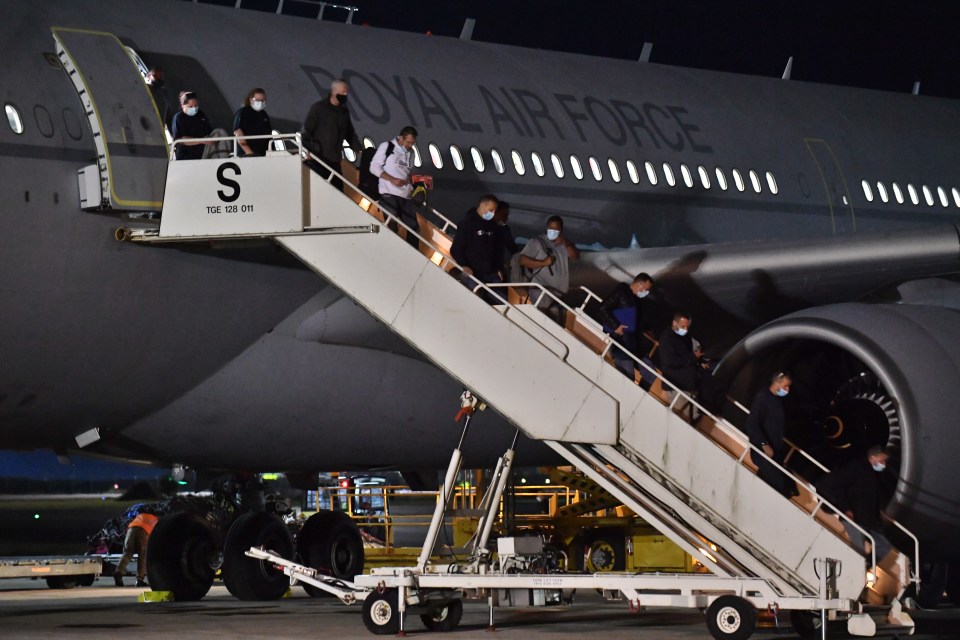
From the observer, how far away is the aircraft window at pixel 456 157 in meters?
13.4

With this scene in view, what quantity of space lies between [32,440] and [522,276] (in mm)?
3883

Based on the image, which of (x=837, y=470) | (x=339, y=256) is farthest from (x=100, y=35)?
(x=837, y=470)

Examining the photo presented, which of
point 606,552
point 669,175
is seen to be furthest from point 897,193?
point 606,552

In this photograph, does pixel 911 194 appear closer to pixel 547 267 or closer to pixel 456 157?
pixel 456 157

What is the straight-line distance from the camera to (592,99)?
14.9 metres

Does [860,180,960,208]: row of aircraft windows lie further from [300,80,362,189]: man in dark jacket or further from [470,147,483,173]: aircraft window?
[300,80,362,189]: man in dark jacket

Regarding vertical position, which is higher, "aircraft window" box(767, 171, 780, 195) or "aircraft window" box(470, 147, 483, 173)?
"aircraft window" box(767, 171, 780, 195)

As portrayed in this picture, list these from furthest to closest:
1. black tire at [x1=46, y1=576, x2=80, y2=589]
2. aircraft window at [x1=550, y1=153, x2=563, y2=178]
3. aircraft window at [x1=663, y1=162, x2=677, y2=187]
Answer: black tire at [x1=46, y1=576, x2=80, y2=589], aircraft window at [x1=663, y1=162, x2=677, y2=187], aircraft window at [x1=550, y1=153, x2=563, y2=178]

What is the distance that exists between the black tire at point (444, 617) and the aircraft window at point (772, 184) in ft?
19.5

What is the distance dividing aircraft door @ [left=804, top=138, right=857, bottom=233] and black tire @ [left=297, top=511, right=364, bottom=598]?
5.71 meters

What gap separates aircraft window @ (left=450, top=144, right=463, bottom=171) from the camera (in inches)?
526

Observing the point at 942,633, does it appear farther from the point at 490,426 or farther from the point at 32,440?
the point at 32,440

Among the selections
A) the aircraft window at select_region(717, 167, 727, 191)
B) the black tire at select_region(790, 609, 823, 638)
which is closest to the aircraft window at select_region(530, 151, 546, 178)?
the aircraft window at select_region(717, 167, 727, 191)

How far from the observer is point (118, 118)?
11.2 m
